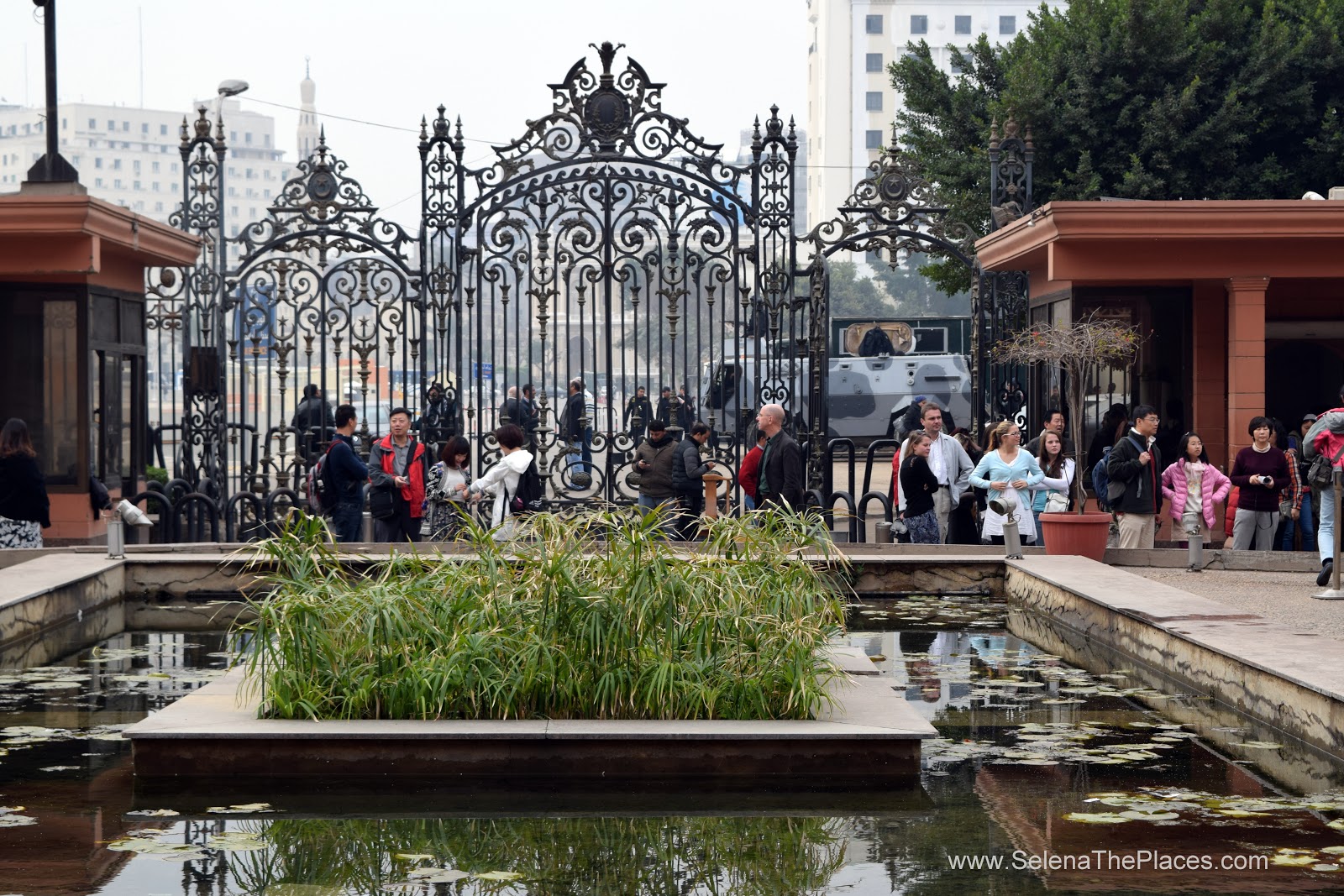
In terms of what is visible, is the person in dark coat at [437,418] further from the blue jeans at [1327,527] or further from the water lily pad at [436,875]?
the water lily pad at [436,875]

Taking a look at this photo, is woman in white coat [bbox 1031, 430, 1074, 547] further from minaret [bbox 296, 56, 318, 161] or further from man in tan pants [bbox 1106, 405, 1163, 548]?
minaret [bbox 296, 56, 318, 161]

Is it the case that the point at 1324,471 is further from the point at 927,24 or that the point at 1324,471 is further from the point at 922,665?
the point at 927,24

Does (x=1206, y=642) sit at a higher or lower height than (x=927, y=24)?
lower

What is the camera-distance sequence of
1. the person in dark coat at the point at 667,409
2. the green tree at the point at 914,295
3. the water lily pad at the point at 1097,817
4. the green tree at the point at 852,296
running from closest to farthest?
the water lily pad at the point at 1097,817
the person in dark coat at the point at 667,409
the green tree at the point at 852,296
the green tree at the point at 914,295

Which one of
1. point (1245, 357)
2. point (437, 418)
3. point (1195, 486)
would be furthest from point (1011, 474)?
point (437, 418)

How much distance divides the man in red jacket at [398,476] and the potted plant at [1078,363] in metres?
5.03

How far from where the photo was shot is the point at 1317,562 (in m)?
12.4

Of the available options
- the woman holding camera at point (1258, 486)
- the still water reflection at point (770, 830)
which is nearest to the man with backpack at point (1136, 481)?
the woman holding camera at point (1258, 486)

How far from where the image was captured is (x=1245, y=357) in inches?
579

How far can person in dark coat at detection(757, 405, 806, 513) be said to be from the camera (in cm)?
1288

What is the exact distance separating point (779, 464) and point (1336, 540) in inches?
161

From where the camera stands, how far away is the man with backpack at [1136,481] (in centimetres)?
1291

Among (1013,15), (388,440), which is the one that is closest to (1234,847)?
(388,440)

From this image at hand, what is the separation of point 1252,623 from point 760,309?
808cm
